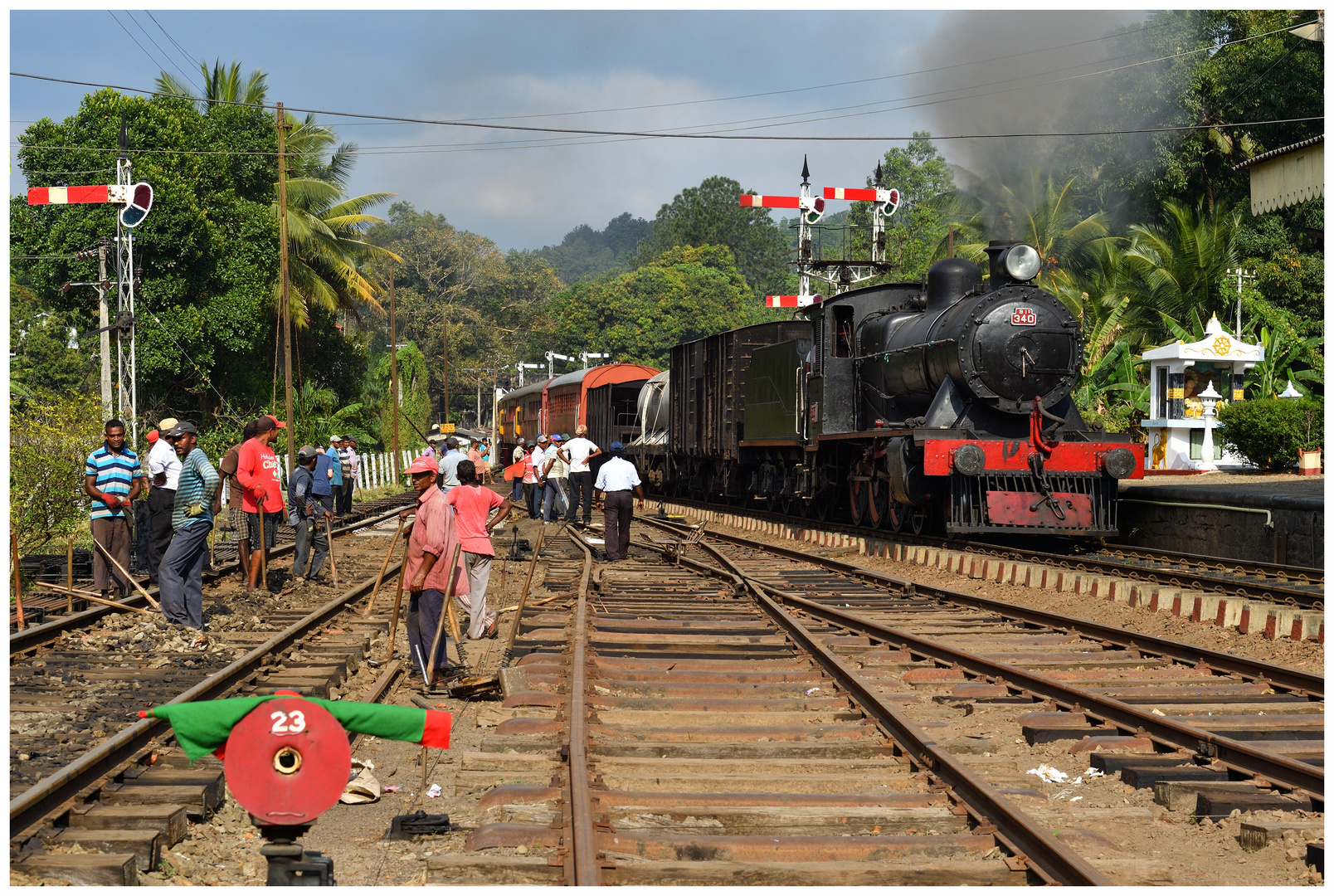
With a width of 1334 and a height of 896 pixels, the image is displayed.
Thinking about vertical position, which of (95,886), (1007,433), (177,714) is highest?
(1007,433)

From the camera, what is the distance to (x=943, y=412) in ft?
46.1

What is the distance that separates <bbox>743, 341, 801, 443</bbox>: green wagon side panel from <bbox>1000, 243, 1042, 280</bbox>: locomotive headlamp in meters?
4.36

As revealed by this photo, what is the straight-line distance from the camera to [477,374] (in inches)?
2958

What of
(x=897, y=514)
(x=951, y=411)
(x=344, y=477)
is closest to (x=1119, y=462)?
(x=951, y=411)

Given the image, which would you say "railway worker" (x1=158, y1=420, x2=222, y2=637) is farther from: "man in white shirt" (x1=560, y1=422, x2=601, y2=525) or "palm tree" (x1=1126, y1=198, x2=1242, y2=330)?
"palm tree" (x1=1126, y1=198, x2=1242, y2=330)

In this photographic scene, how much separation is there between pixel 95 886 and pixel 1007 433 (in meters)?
12.1

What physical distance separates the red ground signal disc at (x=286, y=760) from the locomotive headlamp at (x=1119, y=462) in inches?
467

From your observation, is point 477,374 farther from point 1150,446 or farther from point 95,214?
point 1150,446

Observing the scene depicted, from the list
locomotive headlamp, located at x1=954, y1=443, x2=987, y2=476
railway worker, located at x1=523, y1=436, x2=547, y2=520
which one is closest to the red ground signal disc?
locomotive headlamp, located at x1=954, y1=443, x2=987, y2=476

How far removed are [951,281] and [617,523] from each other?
5266mm

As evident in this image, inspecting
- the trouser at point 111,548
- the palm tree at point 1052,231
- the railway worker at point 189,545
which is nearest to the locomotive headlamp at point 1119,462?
the railway worker at point 189,545

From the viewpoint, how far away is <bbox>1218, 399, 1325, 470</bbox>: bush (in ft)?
75.5

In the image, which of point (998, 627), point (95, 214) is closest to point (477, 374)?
point (95, 214)

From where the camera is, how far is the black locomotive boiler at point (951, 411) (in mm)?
13641
